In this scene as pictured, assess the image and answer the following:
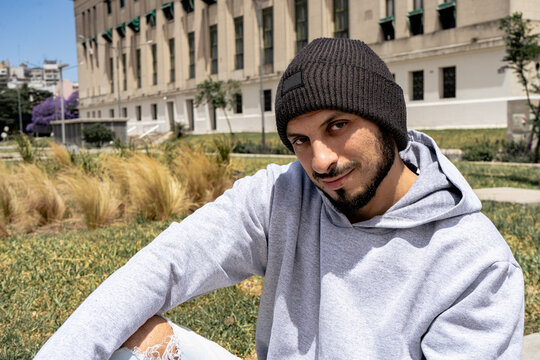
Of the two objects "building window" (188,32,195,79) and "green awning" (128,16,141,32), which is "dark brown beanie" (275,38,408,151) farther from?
"green awning" (128,16,141,32)

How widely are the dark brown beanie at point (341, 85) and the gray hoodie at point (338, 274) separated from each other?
0.72 feet

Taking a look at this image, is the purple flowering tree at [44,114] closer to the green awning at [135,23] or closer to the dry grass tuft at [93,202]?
the green awning at [135,23]

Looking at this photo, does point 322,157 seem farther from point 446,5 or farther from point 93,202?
point 446,5

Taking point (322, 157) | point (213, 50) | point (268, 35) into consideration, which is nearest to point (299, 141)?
point (322, 157)

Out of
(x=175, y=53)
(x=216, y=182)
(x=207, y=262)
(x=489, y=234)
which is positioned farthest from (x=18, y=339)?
(x=175, y=53)

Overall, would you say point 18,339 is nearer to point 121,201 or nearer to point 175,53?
point 121,201

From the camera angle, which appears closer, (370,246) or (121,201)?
(370,246)

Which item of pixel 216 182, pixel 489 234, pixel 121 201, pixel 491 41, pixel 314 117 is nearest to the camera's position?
pixel 489 234

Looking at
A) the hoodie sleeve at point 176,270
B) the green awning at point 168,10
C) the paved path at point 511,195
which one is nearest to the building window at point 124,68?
the green awning at point 168,10

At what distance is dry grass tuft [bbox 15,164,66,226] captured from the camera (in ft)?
23.7

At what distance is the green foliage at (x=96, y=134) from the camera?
31.1 metres

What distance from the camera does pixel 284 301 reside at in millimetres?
1750

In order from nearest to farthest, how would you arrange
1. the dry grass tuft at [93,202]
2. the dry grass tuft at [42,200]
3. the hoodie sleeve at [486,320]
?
the hoodie sleeve at [486,320] < the dry grass tuft at [93,202] < the dry grass tuft at [42,200]

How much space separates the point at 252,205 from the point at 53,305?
2512 mm
